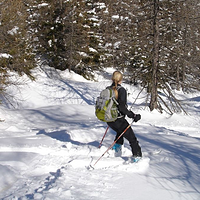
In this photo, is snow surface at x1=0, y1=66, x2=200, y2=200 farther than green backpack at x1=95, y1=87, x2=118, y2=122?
No

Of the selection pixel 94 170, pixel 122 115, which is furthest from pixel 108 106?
pixel 94 170

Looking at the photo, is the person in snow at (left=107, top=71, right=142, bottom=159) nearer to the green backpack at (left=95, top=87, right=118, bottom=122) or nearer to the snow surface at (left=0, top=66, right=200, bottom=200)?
the green backpack at (left=95, top=87, right=118, bottom=122)

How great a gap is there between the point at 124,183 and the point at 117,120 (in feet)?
4.75

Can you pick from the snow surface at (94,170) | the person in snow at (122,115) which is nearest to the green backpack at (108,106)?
the person in snow at (122,115)

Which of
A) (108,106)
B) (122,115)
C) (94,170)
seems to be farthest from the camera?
(122,115)

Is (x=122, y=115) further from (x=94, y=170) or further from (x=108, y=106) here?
(x=94, y=170)

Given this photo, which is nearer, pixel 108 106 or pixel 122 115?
pixel 108 106

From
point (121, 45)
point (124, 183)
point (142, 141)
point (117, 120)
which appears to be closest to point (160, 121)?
point (121, 45)

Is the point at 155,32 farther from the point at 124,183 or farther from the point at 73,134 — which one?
the point at 124,183

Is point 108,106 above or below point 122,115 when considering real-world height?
above

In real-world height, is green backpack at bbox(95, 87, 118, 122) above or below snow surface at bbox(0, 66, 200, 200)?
above

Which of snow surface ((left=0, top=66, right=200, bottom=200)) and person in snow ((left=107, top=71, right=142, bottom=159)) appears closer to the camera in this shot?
snow surface ((left=0, top=66, right=200, bottom=200))

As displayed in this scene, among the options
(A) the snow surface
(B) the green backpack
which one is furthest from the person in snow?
(A) the snow surface

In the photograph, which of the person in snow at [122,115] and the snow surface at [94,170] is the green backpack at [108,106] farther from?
the snow surface at [94,170]
